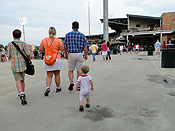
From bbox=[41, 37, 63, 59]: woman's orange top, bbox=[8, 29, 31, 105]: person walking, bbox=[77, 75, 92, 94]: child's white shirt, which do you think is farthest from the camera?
bbox=[41, 37, 63, 59]: woman's orange top

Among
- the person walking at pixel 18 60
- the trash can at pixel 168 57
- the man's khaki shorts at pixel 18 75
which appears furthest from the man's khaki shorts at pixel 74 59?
the trash can at pixel 168 57

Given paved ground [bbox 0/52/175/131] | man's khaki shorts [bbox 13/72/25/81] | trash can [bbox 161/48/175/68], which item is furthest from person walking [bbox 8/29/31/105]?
trash can [bbox 161/48/175/68]

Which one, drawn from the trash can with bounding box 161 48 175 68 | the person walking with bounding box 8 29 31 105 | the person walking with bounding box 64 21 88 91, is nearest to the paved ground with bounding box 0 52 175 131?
the person walking with bounding box 8 29 31 105

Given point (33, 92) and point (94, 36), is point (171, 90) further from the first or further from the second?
point (94, 36)

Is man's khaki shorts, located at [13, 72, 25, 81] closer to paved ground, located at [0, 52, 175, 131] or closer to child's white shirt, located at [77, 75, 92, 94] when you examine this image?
paved ground, located at [0, 52, 175, 131]

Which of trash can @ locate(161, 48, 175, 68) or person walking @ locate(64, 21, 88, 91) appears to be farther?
trash can @ locate(161, 48, 175, 68)

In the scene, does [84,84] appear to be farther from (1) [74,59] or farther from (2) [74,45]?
(2) [74,45]

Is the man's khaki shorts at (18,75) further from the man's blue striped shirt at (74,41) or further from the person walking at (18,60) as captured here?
the man's blue striped shirt at (74,41)

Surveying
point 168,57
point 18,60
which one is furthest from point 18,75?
point 168,57

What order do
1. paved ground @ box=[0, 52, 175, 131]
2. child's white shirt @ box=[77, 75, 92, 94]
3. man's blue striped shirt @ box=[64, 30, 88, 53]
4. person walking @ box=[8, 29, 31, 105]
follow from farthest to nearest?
man's blue striped shirt @ box=[64, 30, 88, 53], person walking @ box=[8, 29, 31, 105], child's white shirt @ box=[77, 75, 92, 94], paved ground @ box=[0, 52, 175, 131]

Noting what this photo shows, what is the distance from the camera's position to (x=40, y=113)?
10.3 feet

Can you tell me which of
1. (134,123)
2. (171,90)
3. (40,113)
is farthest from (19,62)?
(171,90)

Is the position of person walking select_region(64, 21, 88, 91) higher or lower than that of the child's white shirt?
higher

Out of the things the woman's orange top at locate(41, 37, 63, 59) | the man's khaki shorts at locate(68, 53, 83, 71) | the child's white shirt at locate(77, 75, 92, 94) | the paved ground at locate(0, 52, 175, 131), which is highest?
the woman's orange top at locate(41, 37, 63, 59)
